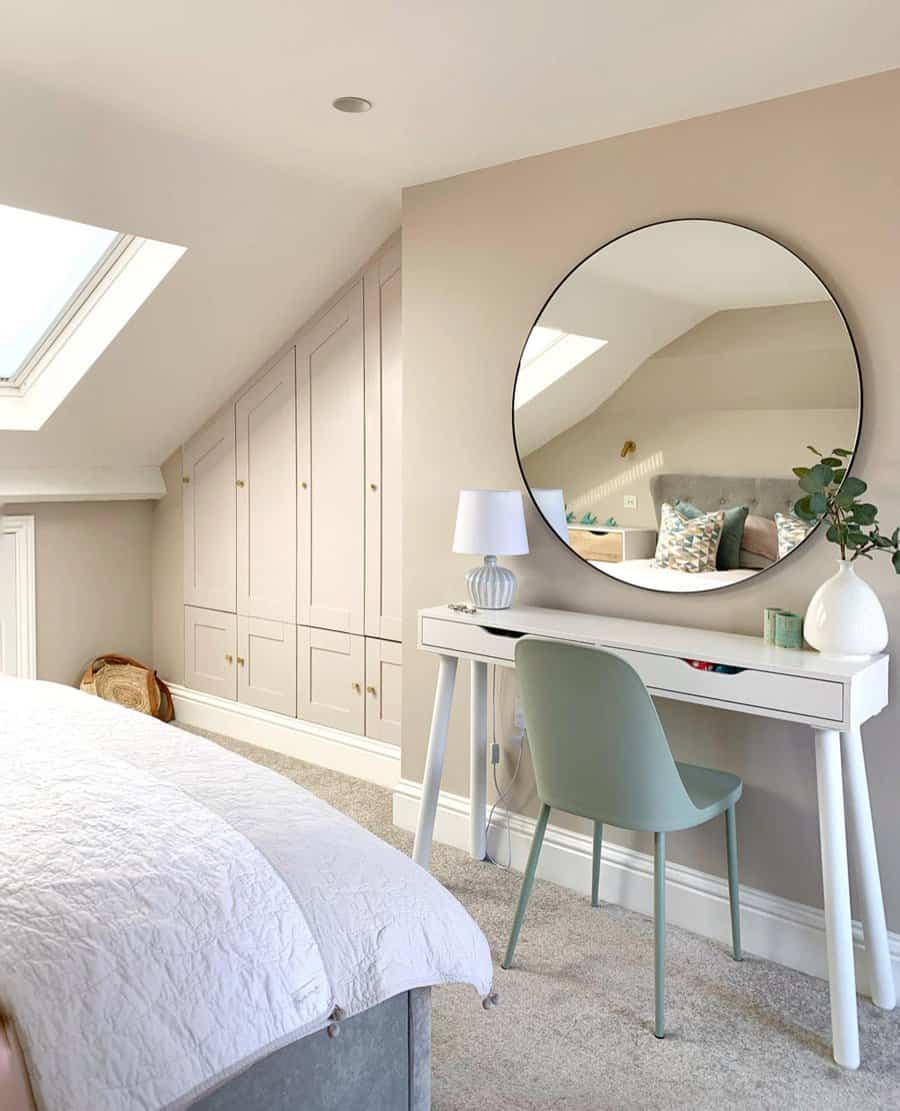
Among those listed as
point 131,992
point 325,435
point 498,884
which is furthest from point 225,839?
point 325,435

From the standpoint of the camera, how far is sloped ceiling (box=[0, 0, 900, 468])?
2.07 meters

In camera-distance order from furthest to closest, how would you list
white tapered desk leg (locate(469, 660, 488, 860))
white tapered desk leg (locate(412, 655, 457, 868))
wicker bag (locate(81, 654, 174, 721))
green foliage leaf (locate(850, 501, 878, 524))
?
wicker bag (locate(81, 654, 174, 721)) < white tapered desk leg (locate(469, 660, 488, 860)) < white tapered desk leg (locate(412, 655, 457, 868)) < green foliage leaf (locate(850, 501, 878, 524))

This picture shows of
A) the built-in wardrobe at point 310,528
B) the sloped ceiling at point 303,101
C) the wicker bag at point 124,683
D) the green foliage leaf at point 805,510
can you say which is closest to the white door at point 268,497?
the built-in wardrobe at point 310,528

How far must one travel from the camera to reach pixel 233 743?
430 cm

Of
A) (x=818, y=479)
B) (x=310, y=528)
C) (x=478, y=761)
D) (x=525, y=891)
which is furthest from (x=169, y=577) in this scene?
(x=818, y=479)

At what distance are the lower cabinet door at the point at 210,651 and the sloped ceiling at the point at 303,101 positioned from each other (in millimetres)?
1183

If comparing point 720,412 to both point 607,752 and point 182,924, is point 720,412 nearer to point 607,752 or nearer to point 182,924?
point 607,752

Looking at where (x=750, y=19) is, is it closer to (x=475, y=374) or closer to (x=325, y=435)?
(x=475, y=374)

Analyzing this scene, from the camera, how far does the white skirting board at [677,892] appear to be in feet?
8.13

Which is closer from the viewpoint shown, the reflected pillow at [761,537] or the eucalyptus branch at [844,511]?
the eucalyptus branch at [844,511]

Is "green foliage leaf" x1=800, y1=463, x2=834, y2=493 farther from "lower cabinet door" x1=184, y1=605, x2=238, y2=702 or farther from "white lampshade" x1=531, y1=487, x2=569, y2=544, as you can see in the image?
"lower cabinet door" x1=184, y1=605, x2=238, y2=702

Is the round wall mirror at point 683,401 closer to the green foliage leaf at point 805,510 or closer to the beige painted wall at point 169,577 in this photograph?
the green foliage leaf at point 805,510

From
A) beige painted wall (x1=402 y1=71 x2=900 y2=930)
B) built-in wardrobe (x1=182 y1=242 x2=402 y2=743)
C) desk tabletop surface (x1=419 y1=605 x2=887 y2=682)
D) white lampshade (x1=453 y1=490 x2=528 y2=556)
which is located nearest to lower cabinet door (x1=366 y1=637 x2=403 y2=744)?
built-in wardrobe (x1=182 y1=242 x2=402 y2=743)

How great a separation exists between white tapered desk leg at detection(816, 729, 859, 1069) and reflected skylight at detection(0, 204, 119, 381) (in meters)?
2.77
